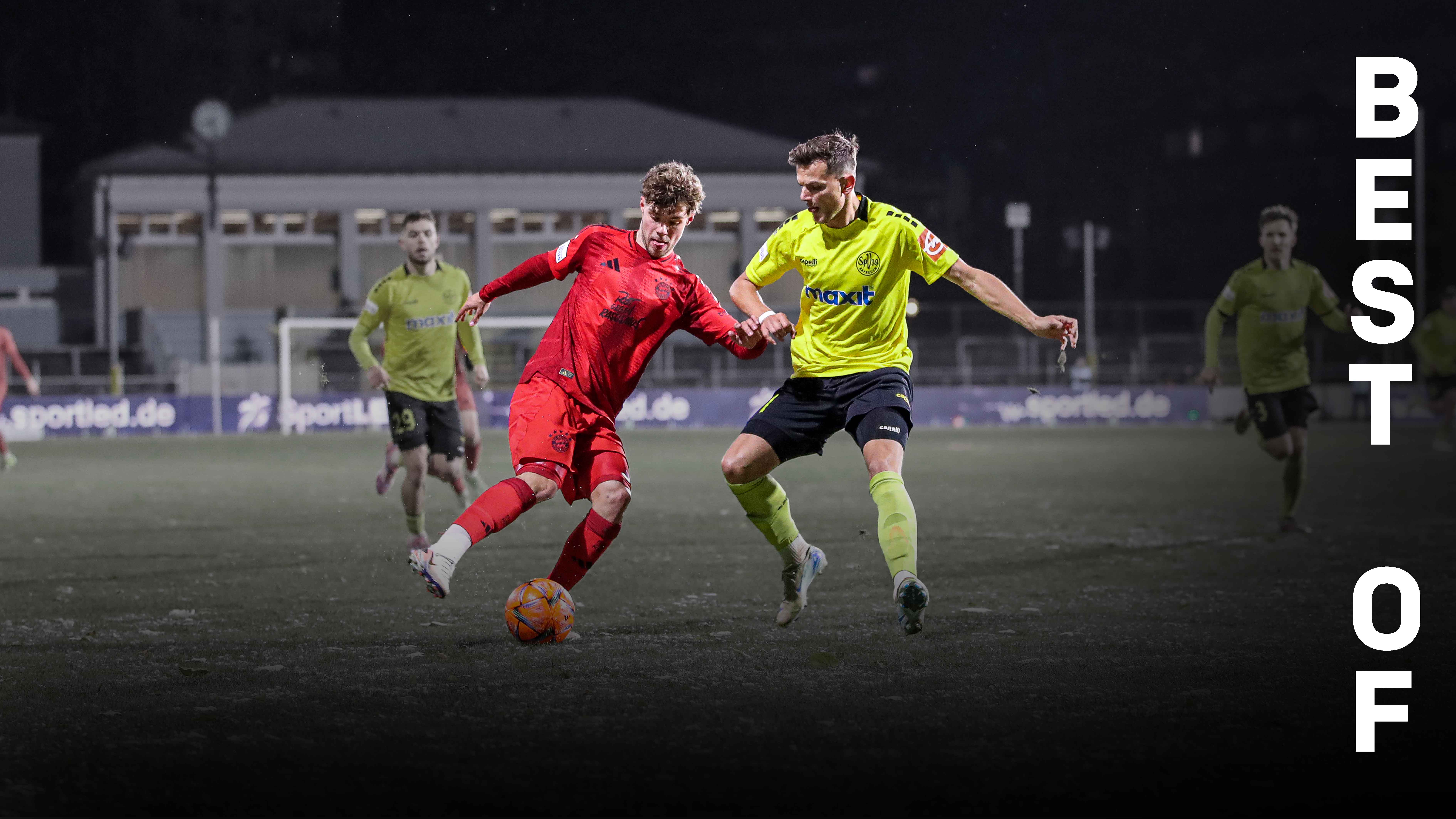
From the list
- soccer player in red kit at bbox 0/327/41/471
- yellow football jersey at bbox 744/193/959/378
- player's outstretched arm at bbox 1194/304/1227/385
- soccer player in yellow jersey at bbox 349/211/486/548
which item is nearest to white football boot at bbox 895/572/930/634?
yellow football jersey at bbox 744/193/959/378

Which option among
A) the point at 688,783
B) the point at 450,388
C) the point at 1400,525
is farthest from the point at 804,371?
the point at 1400,525

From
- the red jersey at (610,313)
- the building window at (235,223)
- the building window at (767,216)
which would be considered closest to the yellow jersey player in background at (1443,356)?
the red jersey at (610,313)

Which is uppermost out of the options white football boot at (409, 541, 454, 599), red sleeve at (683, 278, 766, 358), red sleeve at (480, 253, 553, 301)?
red sleeve at (480, 253, 553, 301)

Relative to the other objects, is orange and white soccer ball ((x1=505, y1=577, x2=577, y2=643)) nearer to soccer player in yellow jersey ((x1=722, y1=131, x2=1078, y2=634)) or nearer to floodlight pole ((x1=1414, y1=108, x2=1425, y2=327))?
soccer player in yellow jersey ((x1=722, y1=131, x2=1078, y2=634))

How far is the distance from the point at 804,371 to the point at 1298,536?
549cm

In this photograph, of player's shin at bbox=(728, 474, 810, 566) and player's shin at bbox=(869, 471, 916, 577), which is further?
player's shin at bbox=(728, 474, 810, 566)

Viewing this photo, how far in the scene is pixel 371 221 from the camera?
46.8 m

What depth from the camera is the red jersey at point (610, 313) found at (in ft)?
20.8

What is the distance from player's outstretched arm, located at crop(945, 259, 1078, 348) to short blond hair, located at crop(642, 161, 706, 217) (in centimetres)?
121

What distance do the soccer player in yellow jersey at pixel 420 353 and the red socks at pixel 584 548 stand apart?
347 centimetres

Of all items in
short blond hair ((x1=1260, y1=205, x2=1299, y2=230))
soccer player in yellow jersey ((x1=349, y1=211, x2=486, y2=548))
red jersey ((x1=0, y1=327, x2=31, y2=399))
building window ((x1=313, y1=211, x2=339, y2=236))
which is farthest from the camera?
building window ((x1=313, y1=211, x2=339, y2=236))

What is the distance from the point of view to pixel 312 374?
34.3 m

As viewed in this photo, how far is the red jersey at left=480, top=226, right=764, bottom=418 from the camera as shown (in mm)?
6328

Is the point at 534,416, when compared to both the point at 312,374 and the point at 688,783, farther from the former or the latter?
the point at 312,374
